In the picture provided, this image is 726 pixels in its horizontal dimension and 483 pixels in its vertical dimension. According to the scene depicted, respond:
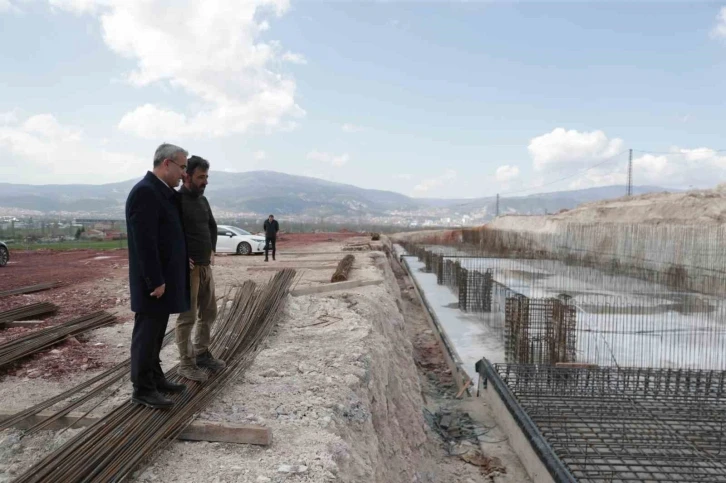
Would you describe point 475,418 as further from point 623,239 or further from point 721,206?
point 721,206

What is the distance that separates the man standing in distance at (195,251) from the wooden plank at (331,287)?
323cm

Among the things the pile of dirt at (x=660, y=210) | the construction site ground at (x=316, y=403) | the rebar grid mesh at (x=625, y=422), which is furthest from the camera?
the pile of dirt at (x=660, y=210)

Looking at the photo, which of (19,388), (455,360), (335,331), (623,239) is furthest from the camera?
(623,239)

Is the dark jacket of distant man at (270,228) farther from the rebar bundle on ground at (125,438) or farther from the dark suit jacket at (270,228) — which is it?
the rebar bundle on ground at (125,438)

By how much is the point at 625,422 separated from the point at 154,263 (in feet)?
16.1

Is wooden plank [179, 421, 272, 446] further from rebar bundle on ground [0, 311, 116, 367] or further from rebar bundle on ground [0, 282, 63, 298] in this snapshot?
rebar bundle on ground [0, 282, 63, 298]

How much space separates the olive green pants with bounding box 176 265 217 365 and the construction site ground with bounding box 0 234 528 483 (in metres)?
0.43

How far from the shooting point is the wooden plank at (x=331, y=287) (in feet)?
23.1

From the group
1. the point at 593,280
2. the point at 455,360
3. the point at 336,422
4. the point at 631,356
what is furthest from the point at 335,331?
the point at 593,280

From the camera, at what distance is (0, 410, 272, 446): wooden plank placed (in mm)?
2654

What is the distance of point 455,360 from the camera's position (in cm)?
784

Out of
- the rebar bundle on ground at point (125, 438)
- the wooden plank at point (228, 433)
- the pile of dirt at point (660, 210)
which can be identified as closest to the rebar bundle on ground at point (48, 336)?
the rebar bundle on ground at point (125, 438)

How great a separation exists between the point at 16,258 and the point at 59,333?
13.5 meters

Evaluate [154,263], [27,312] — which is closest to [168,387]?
[154,263]
